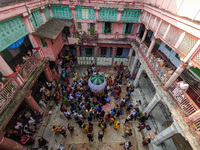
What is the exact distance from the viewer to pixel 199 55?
6180mm

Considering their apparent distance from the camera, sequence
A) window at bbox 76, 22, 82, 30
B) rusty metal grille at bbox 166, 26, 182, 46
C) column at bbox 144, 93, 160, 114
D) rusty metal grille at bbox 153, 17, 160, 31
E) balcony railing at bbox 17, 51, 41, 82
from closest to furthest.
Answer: rusty metal grille at bbox 166, 26, 182, 46 → balcony railing at bbox 17, 51, 41, 82 → column at bbox 144, 93, 160, 114 → rusty metal grille at bbox 153, 17, 160, 31 → window at bbox 76, 22, 82, 30

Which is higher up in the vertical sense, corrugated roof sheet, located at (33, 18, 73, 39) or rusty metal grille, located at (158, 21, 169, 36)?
rusty metal grille, located at (158, 21, 169, 36)

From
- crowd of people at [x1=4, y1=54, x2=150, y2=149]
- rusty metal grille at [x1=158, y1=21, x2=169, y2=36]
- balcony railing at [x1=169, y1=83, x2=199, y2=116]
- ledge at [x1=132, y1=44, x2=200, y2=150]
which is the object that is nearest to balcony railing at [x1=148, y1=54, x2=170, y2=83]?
ledge at [x1=132, y1=44, x2=200, y2=150]

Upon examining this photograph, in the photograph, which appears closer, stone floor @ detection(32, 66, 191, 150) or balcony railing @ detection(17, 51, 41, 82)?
balcony railing @ detection(17, 51, 41, 82)

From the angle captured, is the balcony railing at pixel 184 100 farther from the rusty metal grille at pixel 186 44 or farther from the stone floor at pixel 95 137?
the stone floor at pixel 95 137

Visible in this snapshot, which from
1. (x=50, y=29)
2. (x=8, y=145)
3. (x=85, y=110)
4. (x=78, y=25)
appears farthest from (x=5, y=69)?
(x=78, y=25)

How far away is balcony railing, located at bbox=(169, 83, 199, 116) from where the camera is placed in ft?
21.1

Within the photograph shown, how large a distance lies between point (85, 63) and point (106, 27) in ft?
22.6

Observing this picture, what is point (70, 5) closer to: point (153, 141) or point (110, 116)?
point (110, 116)

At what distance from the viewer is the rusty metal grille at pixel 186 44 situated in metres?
6.70

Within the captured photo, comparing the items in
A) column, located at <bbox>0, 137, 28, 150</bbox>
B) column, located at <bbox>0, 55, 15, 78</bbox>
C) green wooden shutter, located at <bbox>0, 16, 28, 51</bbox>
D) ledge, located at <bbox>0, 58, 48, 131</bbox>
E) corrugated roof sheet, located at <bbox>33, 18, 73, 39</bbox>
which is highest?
green wooden shutter, located at <bbox>0, 16, 28, 51</bbox>

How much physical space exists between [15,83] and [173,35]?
12893 millimetres

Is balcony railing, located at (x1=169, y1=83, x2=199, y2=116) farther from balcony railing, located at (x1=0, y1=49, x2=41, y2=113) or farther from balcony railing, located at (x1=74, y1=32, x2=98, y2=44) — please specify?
balcony railing, located at (x1=74, y1=32, x2=98, y2=44)

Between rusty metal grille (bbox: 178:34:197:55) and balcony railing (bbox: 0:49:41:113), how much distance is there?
1239 cm
